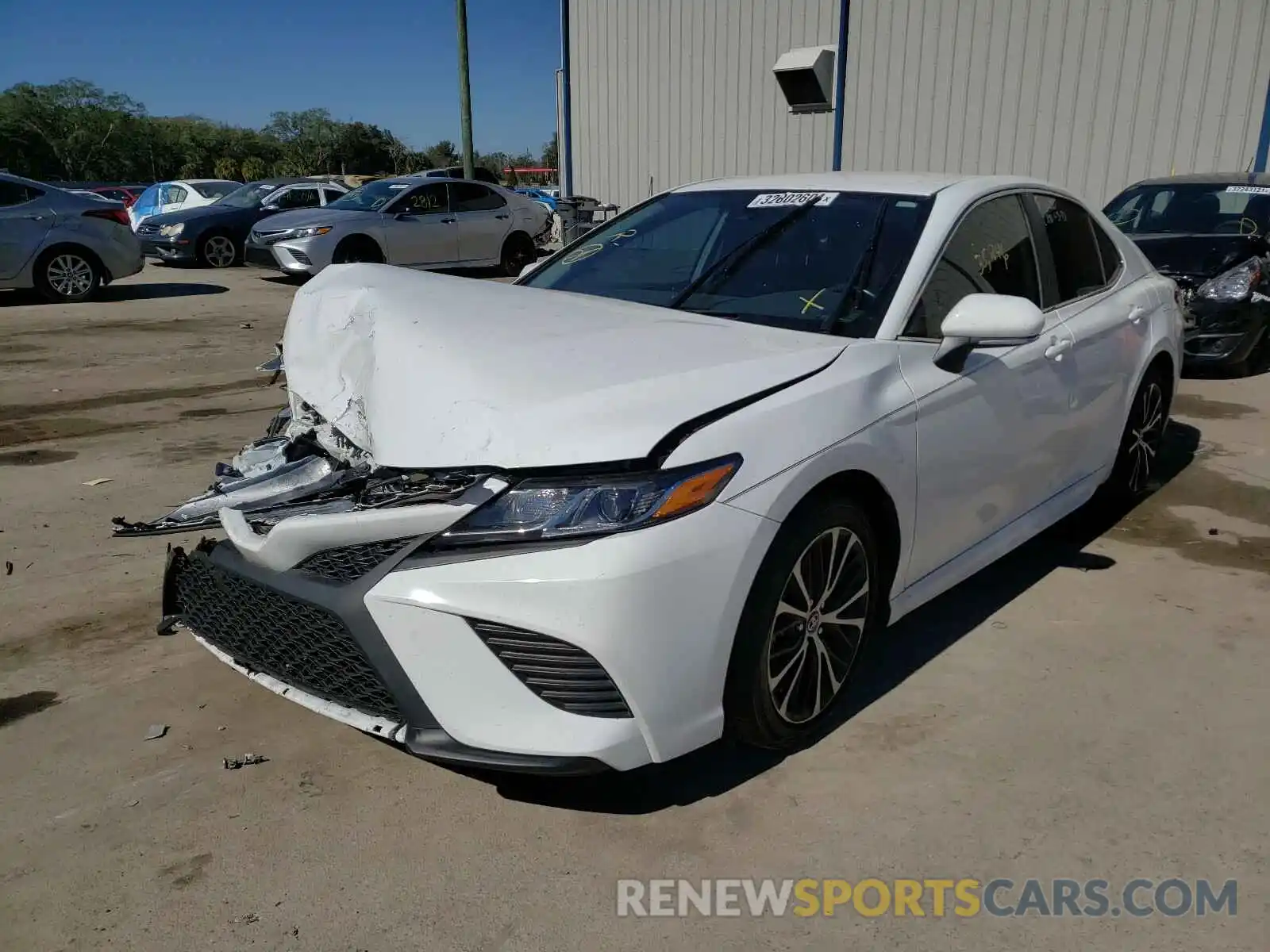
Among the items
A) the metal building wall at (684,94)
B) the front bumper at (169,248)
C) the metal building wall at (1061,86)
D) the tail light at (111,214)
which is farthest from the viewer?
the front bumper at (169,248)

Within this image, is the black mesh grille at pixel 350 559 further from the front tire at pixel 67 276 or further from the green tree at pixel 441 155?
the green tree at pixel 441 155

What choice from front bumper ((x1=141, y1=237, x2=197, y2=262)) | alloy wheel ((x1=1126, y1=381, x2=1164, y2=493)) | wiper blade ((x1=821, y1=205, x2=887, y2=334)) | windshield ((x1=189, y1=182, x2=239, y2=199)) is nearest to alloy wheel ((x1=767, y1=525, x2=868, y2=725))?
wiper blade ((x1=821, y1=205, x2=887, y2=334))

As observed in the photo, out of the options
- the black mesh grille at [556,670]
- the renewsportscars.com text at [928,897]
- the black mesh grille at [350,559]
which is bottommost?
the renewsportscars.com text at [928,897]

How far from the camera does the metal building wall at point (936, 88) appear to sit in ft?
39.5

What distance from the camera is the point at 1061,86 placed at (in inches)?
508

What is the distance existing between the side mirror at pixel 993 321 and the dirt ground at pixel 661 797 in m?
1.11

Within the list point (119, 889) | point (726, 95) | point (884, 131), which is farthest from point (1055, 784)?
point (726, 95)

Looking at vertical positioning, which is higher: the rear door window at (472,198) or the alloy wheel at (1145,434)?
the rear door window at (472,198)

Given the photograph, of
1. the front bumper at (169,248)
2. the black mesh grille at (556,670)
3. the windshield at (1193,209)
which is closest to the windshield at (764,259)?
the black mesh grille at (556,670)

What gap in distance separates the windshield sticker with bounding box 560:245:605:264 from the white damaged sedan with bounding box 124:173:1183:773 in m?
0.21

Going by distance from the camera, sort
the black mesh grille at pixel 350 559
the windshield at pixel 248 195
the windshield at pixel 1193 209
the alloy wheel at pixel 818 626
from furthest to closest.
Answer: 1. the windshield at pixel 248 195
2. the windshield at pixel 1193 209
3. the alloy wheel at pixel 818 626
4. the black mesh grille at pixel 350 559

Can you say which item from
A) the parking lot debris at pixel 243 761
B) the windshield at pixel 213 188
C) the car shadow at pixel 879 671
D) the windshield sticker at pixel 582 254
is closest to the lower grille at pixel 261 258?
the windshield at pixel 213 188

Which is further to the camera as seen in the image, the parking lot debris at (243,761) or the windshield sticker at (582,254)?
the windshield sticker at (582,254)

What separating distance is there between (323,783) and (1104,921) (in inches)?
76.1
